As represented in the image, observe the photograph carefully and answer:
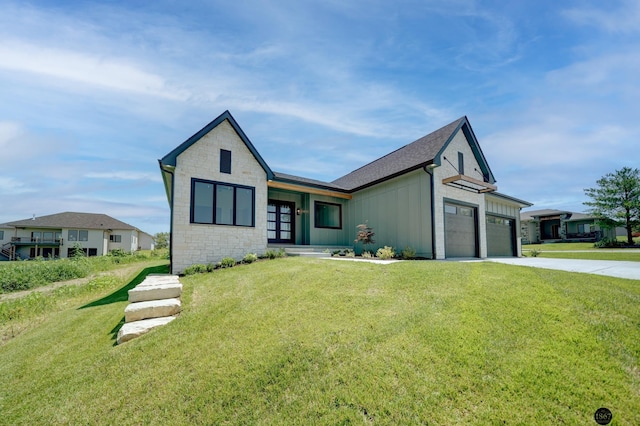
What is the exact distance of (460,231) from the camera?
1323 centimetres

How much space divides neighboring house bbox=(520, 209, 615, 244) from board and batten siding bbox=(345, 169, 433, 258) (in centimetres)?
2734

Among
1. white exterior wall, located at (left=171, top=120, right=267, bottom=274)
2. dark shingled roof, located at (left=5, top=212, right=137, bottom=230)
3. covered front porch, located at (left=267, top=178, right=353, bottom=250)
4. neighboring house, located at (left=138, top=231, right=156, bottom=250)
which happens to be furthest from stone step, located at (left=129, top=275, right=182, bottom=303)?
neighboring house, located at (left=138, top=231, right=156, bottom=250)

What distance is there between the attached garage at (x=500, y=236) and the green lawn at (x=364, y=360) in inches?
386

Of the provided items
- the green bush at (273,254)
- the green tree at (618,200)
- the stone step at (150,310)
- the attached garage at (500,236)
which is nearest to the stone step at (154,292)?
A: the stone step at (150,310)

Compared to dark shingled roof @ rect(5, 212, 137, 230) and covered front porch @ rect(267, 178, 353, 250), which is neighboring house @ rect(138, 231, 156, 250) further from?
covered front porch @ rect(267, 178, 353, 250)

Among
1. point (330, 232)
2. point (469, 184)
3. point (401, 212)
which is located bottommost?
point (330, 232)

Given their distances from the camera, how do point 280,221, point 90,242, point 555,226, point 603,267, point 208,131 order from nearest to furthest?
point 603,267 → point 208,131 → point 280,221 → point 555,226 → point 90,242

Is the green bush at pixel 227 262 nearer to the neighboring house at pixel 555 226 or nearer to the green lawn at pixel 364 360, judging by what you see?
the green lawn at pixel 364 360

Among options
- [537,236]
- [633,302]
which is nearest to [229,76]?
[633,302]

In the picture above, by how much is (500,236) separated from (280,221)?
1283 cm

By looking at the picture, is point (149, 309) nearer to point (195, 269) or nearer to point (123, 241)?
point (195, 269)

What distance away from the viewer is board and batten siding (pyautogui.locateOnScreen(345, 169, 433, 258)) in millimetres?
11680

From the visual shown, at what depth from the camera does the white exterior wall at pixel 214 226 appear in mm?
10297

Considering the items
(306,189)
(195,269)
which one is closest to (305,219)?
(306,189)
